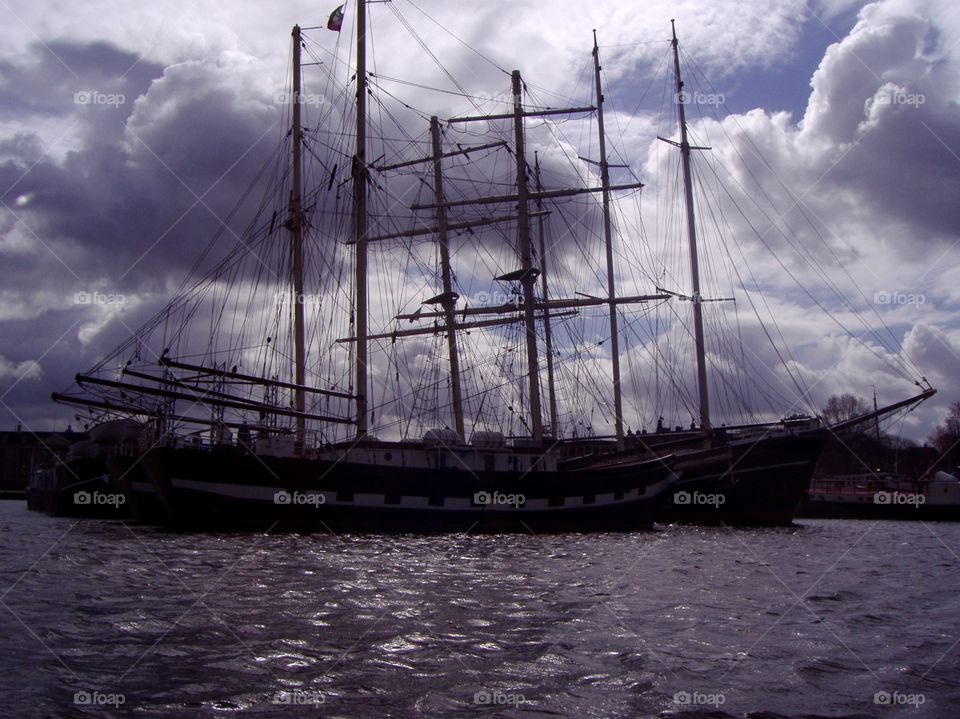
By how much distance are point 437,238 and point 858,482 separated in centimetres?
5671

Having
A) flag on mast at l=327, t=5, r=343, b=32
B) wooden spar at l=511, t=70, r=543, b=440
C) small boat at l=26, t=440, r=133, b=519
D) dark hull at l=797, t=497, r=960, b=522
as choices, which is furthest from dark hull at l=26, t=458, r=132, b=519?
dark hull at l=797, t=497, r=960, b=522

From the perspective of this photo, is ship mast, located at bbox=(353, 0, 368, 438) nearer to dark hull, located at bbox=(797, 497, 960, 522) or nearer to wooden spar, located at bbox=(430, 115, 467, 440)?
wooden spar, located at bbox=(430, 115, 467, 440)

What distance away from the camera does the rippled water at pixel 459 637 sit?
9.76m

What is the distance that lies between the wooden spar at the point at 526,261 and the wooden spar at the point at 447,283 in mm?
3890

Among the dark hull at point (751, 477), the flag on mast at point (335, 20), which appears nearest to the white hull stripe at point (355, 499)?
the dark hull at point (751, 477)

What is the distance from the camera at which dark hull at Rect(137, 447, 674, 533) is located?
31.5 metres

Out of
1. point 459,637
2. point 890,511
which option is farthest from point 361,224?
point 890,511

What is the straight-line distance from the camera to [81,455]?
46.6 metres

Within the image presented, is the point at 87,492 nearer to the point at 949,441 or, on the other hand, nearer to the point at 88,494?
the point at 88,494

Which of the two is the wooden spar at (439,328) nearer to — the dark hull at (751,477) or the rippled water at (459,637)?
the dark hull at (751,477)

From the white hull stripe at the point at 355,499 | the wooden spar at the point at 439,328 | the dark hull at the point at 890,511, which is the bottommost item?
the dark hull at the point at 890,511

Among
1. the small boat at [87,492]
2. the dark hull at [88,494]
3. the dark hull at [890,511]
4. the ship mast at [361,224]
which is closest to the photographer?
the ship mast at [361,224]

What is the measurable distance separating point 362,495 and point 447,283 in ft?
58.0

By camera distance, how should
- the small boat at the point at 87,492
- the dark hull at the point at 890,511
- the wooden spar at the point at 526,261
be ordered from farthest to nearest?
the dark hull at the point at 890,511 < the small boat at the point at 87,492 < the wooden spar at the point at 526,261
